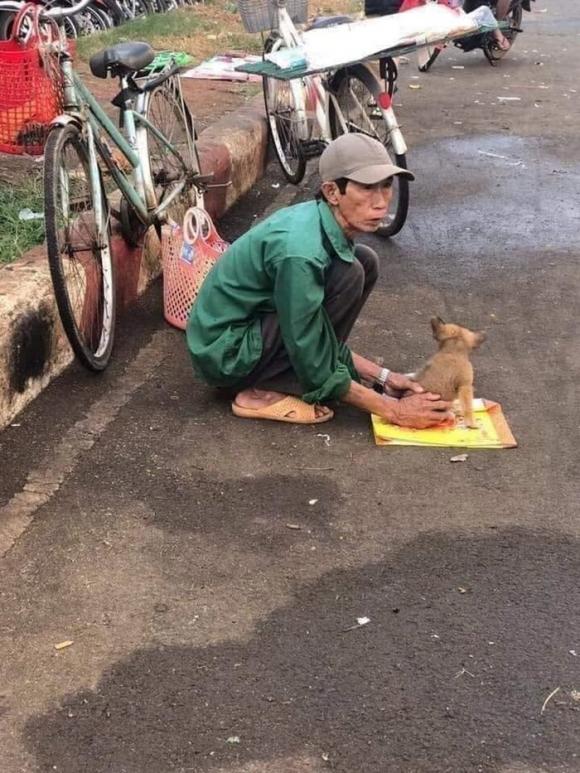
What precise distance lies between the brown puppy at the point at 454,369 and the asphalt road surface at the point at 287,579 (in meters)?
0.24

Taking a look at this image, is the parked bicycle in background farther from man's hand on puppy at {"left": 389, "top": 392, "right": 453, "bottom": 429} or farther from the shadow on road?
the shadow on road

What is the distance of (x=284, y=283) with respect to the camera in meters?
3.45

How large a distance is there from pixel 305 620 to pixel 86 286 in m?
1.97

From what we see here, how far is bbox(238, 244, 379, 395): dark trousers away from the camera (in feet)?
12.0

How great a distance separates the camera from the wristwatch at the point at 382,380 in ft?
12.9

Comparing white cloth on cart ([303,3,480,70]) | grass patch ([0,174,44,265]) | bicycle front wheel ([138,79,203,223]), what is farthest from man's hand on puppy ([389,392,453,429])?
white cloth on cart ([303,3,480,70])

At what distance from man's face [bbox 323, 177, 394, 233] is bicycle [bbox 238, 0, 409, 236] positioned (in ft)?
6.37

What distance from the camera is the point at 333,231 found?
3.52 meters

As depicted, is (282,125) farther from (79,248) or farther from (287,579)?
(287,579)

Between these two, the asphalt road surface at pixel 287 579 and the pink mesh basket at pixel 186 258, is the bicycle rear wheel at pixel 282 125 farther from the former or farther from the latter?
the asphalt road surface at pixel 287 579

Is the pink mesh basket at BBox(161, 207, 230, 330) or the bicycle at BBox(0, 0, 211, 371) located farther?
the pink mesh basket at BBox(161, 207, 230, 330)

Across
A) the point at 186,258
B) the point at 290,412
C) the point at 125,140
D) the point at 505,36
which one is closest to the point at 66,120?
the point at 125,140

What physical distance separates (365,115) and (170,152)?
1.33m

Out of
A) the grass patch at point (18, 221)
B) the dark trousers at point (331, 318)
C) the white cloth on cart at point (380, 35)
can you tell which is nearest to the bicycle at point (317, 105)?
the white cloth on cart at point (380, 35)
